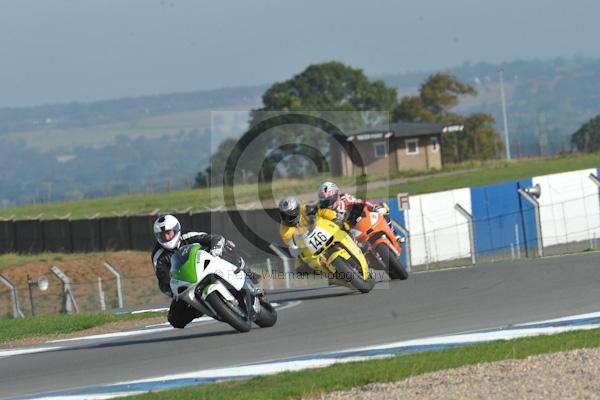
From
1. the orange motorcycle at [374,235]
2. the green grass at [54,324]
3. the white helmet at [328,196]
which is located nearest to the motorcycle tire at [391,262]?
the orange motorcycle at [374,235]

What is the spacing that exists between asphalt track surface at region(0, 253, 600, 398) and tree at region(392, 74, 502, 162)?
79.0 metres

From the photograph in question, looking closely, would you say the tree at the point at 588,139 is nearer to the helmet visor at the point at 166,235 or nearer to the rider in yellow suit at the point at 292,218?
the rider in yellow suit at the point at 292,218

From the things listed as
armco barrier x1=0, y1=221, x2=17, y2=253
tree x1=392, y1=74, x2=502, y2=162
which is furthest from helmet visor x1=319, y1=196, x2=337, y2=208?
tree x1=392, y1=74, x2=502, y2=162

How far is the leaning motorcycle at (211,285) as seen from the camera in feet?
46.3

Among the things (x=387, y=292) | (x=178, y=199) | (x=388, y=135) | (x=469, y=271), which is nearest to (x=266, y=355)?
(x=387, y=292)

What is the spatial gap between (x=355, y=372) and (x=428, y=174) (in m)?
59.6

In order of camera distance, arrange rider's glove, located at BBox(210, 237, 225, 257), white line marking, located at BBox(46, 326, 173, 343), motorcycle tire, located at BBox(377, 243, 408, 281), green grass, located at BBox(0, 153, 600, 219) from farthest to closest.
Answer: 1. green grass, located at BBox(0, 153, 600, 219)
2. motorcycle tire, located at BBox(377, 243, 408, 281)
3. white line marking, located at BBox(46, 326, 173, 343)
4. rider's glove, located at BBox(210, 237, 225, 257)

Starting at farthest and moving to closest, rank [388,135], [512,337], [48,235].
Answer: [388,135]
[48,235]
[512,337]

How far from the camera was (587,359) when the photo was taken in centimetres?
1033

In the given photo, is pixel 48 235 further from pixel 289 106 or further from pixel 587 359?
pixel 289 106

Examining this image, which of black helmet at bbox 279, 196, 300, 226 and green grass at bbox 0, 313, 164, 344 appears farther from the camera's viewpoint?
green grass at bbox 0, 313, 164, 344

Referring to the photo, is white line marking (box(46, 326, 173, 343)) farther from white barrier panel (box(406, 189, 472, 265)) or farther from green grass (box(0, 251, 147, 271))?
green grass (box(0, 251, 147, 271))

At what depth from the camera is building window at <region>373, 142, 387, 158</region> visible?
7731cm

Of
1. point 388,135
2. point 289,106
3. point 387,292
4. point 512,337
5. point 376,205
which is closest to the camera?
point 512,337
